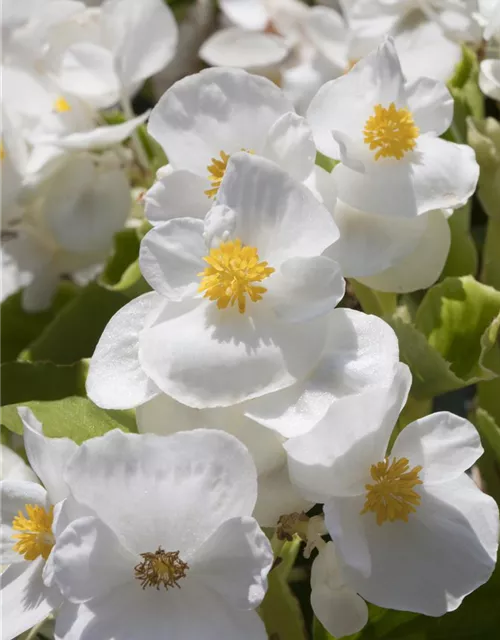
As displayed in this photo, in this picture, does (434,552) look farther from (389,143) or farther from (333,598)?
(389,143)

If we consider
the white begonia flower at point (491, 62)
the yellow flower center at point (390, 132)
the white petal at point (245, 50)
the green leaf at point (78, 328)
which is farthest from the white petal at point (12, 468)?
the white petal at point (245, 50)

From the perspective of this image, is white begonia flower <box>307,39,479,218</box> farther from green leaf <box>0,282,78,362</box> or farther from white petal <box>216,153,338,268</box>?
green leaf <box>0,282,78,362</box>

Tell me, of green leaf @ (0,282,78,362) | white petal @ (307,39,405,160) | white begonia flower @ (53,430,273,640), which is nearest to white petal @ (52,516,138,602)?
white begonia flower @ (53,430,273,640)

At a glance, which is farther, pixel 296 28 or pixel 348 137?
pixel 296 28

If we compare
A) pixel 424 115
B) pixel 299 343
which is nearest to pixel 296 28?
pixel 424 115

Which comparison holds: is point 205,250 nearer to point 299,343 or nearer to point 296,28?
point 299,343
